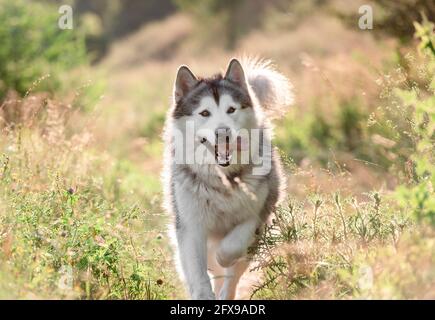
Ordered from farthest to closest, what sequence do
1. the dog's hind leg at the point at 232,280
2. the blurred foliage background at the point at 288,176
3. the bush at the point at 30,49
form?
the bush at the point at 30,49, the dog's hind leg at the point at 232,280, the blurred foliage background at the point at 288,176

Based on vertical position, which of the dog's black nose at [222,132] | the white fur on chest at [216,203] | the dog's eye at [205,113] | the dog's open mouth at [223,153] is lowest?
the white fur on chest at [216,203]

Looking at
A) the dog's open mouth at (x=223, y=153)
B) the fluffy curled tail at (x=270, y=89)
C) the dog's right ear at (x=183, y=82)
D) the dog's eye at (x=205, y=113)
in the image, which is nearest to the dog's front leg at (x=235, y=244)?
the dog's open mouth at (x=223, y=153)

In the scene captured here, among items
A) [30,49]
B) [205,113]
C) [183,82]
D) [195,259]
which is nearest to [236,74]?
[183,82]

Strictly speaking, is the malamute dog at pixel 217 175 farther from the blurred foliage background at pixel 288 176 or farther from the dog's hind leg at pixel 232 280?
the blurred foliage background at pixel 288 176

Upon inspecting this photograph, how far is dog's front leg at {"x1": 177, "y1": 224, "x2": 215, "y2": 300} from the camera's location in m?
5.08

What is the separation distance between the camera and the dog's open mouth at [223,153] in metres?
5.32

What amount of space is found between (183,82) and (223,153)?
2.67ft

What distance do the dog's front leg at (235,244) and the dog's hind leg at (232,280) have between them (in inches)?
8.9

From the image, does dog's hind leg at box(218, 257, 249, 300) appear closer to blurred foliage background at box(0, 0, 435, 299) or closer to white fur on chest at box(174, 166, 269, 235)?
blurred foliage background at box(0, 0, 435, 299)

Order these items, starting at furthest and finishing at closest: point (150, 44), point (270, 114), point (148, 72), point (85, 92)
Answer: point (150, 44)
point (148, 72)
point (85, 92)
point (270, 114)

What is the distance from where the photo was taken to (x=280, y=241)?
17.2 feet

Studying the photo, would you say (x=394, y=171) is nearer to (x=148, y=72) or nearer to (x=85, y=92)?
(x=85, y=92)

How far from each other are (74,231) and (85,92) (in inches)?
276
